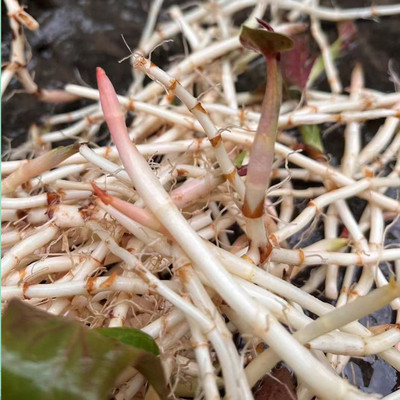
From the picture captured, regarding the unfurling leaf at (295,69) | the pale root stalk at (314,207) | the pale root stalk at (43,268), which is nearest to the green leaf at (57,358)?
the pale root stalk at (43,268)

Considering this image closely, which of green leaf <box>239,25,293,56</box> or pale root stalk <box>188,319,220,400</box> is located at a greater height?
green leaf <box>239,25,293,56</box>

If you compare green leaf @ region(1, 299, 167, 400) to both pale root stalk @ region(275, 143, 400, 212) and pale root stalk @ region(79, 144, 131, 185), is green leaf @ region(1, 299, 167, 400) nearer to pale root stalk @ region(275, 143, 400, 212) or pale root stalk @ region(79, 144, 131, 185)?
pale root stalk @ region(79, 144, 131, 185)

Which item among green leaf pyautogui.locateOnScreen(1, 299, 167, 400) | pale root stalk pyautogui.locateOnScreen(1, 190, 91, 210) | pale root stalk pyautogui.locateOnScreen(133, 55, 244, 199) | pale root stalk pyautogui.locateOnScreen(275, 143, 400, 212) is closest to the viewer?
green leaf pyautogui.locateOnScreen(1, 299, 167, 400)

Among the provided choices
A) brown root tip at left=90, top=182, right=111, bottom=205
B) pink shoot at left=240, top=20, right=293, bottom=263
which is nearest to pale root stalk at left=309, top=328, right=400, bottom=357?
pink shoot at left=240, top=20, right=293, bottom=263

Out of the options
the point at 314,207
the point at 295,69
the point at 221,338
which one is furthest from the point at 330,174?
the point at 221,338

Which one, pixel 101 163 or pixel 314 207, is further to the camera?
pixel 314 207

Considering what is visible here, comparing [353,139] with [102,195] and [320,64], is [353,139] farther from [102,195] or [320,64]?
[102,195]
